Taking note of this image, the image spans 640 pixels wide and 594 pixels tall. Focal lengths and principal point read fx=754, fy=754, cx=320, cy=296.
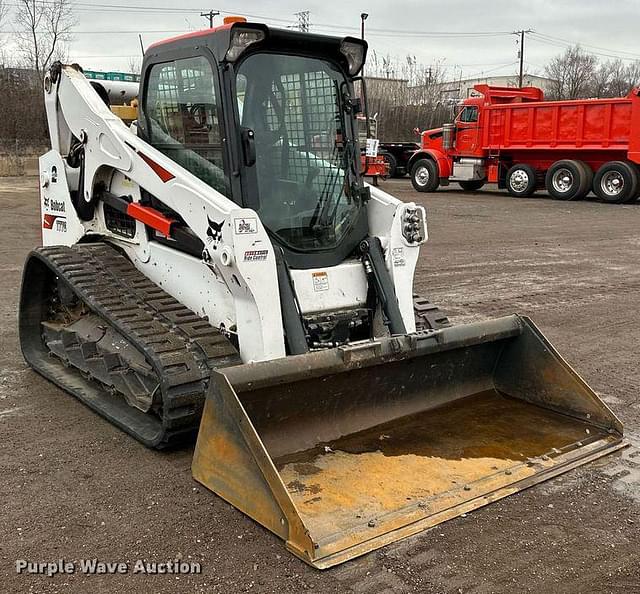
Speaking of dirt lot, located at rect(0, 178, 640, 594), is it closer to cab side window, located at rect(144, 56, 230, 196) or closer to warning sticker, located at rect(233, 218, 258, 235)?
warning sticker, located at rect(233, 218, 258, 235)

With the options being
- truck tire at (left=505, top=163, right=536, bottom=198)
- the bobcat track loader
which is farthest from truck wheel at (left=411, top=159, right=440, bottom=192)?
the bobcat track loader

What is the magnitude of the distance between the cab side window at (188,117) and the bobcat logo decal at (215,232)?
34 cm

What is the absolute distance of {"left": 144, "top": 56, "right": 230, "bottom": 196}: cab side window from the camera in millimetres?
4555

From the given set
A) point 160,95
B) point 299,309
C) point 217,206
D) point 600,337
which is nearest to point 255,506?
point 299,309

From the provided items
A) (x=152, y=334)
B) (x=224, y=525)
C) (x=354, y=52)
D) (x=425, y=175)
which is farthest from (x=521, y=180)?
(x=224, y=525)

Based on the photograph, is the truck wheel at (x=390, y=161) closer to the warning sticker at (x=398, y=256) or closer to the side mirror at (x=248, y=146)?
the warning sticker at (x=398, y=256)

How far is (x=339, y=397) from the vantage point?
4.25m

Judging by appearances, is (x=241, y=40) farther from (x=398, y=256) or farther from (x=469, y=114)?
(x=469, y=114)

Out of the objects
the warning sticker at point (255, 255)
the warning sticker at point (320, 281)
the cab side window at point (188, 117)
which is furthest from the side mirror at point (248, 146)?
the warning sticker at point (320, 281)

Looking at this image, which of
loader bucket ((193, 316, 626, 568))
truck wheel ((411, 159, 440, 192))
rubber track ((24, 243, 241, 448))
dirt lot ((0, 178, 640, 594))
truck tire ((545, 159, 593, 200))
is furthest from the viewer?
truck wheel ((411, 159, 440, 192))

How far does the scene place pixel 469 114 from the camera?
2239cm

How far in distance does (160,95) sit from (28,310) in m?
2.09

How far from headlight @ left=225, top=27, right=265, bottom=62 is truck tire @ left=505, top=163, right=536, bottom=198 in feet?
59.2

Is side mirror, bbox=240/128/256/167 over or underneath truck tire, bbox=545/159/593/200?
over
